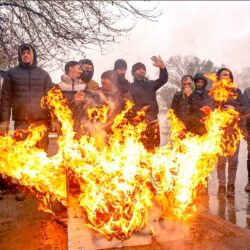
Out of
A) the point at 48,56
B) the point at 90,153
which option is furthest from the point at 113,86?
the point at 48,56

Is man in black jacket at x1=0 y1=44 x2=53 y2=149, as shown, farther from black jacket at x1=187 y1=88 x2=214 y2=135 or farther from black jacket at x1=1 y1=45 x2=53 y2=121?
black jacket at x1=187 y1=88 x2=214 y2=135

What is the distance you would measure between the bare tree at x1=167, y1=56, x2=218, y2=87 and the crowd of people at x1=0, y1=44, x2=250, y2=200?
46.8m

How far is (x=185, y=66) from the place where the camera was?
57.2 metres

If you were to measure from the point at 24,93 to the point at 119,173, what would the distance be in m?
2.94

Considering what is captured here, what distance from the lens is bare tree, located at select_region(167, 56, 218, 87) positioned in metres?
53.6

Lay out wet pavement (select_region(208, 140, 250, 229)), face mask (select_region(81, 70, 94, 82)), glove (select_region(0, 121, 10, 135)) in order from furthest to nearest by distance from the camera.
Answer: face mask (select_region(81, 70, 94, 82)) < glove (select_region(0, 121, 10, 135)) < wet pavement (select_region(208, 140, 250, 229))

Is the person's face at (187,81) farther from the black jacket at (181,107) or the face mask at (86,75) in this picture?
the face mask at (86,75)

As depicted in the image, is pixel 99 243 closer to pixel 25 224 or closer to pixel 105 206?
pixel 105 206

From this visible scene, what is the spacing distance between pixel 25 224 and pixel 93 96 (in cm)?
228

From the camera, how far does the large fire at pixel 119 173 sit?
3.99 m

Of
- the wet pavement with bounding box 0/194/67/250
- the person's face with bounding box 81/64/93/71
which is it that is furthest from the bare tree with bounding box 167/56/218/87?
the wet pavement with bounding box 0/194/67/250

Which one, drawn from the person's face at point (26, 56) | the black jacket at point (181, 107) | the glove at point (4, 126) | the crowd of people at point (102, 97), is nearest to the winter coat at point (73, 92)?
the crowd of people at point (102, 97)

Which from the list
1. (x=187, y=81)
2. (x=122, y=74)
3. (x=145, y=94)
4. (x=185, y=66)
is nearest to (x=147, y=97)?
(x=145, y=94)

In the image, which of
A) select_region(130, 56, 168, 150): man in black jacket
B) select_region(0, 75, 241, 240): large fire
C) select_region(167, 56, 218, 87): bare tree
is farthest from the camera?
select_region(167, 56, 218, 87): bare tree
